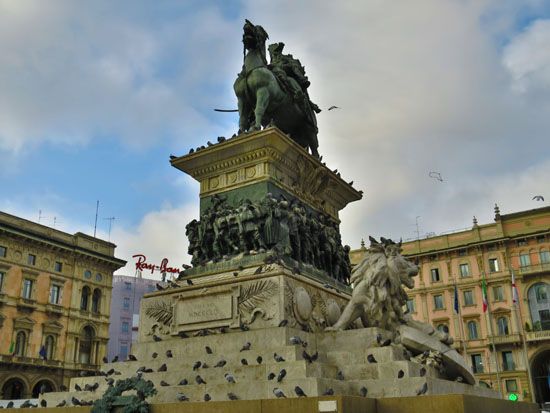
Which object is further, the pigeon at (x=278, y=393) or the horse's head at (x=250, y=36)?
the horse's head at (x=250, y=36)

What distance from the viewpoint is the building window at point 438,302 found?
51.9m

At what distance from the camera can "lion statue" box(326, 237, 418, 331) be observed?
11047 millimetres

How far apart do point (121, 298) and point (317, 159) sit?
204ft

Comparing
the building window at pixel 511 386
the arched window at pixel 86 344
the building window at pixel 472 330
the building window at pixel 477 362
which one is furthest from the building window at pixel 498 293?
the arched window at pixel 86 344

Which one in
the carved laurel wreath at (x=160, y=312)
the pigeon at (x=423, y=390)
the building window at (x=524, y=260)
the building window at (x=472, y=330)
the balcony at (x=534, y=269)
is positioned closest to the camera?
the pigeon at (x=423, y=390)

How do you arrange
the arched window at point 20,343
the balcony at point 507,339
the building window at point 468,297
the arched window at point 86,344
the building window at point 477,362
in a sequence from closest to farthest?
the arched window at point 20,343, the balcony at point 507,339, the building window at point 477,362, the arched window at point 86,344, the building window at point 468,297

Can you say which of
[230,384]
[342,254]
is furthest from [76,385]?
[342,254]

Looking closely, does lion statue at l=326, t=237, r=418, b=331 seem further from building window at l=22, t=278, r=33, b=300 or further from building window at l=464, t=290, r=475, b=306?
building window at l=464, t=290, r=475, b=306

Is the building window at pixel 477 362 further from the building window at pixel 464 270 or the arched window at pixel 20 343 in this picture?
the arched window at pixel 20 343

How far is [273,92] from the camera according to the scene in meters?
14.4

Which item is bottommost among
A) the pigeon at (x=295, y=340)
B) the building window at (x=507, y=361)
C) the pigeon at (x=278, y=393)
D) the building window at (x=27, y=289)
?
the pigeon at (x=278, y=393)

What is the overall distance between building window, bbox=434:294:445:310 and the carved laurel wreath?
4349 cm

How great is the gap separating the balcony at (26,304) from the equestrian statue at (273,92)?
3639 centimetres

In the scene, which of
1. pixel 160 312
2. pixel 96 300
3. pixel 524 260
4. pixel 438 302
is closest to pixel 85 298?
pixel 96 300
